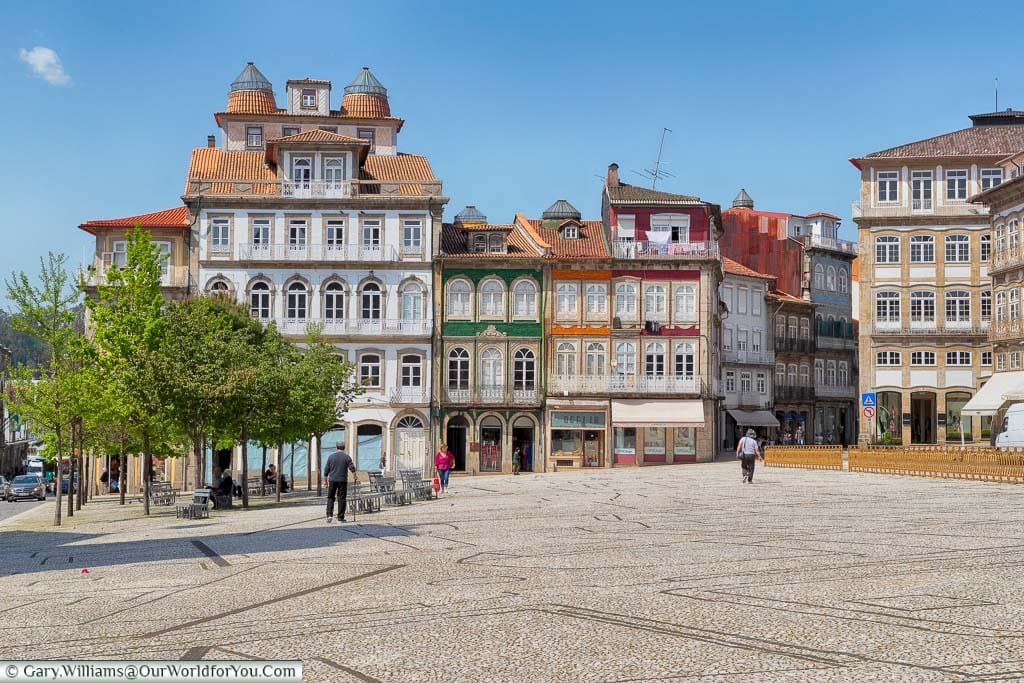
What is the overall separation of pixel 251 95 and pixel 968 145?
3574 cm

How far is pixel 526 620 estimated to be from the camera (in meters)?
12.0

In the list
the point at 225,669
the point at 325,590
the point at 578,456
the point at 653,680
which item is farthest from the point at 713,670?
the point at 578,456

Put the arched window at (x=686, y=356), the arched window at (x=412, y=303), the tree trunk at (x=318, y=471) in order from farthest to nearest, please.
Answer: the arched window at (x=686, y=356) → the arched window at (x=412, y=303) → the tree trunk at (x=318, y=471)

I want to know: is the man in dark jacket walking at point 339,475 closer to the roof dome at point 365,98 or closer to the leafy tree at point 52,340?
the leafy tree at point 52,340

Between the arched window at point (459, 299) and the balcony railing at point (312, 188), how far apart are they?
410 cm

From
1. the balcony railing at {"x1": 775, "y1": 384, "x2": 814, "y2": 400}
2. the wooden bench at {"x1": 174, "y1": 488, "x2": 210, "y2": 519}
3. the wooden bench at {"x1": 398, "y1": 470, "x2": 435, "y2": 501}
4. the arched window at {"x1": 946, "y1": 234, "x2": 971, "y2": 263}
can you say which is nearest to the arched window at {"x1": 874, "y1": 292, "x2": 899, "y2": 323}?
the arched window at {"x1": 946, "y1": 234, "x2": 971, "y2": 263}

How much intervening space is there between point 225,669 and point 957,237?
193 ft

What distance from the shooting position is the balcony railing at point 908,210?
199 ft

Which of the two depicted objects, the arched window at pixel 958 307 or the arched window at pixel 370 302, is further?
the arched window at pixel 958 307

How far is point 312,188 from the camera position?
56.3m

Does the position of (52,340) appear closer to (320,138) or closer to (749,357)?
(320,138)

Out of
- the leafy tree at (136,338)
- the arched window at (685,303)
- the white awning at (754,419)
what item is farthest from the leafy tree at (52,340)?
the white awning at (754,419)

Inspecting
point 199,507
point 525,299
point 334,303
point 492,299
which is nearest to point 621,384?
point 525,299

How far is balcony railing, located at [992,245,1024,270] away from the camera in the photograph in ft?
167
